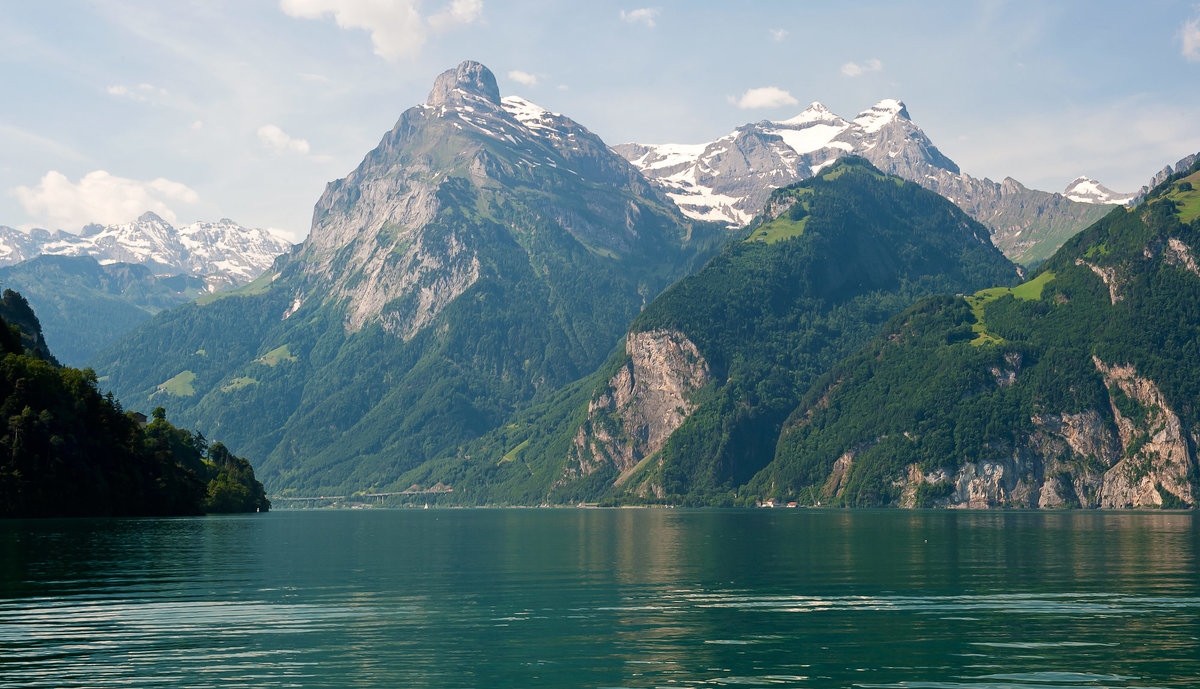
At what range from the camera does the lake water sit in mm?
42500

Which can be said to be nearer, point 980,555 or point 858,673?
point 858,673

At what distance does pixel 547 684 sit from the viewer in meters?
40.6

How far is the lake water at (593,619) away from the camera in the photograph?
42500 millimetres

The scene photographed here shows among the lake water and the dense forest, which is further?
the dense forest

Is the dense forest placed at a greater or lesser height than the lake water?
greater

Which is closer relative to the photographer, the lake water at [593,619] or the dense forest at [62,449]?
the lake water at [593,619]

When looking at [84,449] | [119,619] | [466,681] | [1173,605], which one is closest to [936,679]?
[466,681]

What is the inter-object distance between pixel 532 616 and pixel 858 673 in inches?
876

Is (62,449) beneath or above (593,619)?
above

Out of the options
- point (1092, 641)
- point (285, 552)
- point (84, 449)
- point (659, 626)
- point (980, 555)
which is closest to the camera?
point (1092, 641)

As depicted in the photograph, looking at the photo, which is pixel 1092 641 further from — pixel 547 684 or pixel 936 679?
pixel 547 684

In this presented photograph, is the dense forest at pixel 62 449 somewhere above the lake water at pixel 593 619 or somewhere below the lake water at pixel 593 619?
above

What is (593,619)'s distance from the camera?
5919 cm

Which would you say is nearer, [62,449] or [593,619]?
[593,619]
